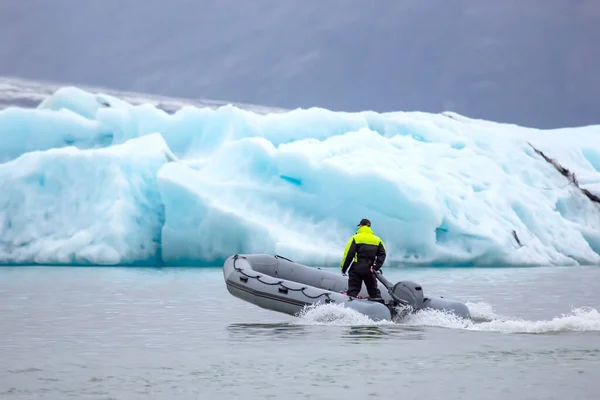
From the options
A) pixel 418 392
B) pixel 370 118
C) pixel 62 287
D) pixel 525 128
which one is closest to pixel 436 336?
pixel 418 392

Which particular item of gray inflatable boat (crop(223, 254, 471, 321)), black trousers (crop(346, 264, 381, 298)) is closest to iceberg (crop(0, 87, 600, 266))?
gray inflatable boat (crop(223, 254, 471, 321))

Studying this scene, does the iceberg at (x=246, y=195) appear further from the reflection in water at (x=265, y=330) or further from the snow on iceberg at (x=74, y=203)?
the reflection in water at (x=265, y=330)

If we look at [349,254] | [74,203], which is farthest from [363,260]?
[74,203]

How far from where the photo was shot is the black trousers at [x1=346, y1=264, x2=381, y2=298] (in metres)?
10.9

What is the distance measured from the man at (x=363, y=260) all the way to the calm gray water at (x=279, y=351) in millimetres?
670

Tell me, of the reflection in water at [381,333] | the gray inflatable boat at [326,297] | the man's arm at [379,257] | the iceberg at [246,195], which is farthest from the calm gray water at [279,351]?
the iceberg at [246,195]

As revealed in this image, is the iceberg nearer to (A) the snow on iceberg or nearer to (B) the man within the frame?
(A) the snow on iceberg

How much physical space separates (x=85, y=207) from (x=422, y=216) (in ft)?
27.4

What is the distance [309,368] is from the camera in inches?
293

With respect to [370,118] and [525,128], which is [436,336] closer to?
[370,118]

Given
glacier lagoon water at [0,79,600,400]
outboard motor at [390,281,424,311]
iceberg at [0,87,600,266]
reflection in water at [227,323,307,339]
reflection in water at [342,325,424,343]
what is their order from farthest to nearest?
iceberg at [0,87,600,266], outboard motor at [390,281,424,311], reflection in water at [227,323,307,339], reflection in water at [342,325,424,343], glacier lagoon water at [0,79,600,400]

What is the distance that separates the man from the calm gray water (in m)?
0.67

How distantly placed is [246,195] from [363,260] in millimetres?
12471

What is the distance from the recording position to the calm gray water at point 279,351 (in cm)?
660
